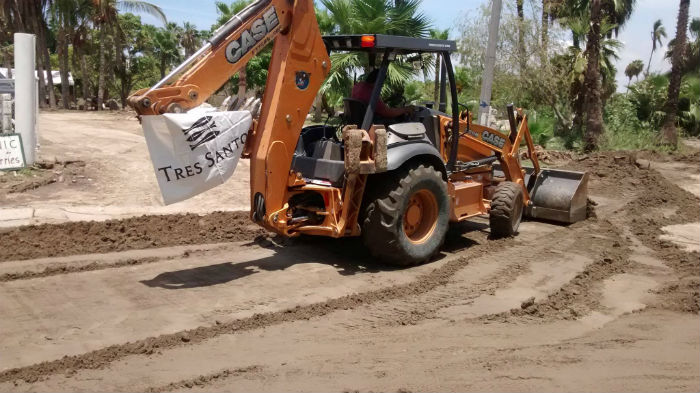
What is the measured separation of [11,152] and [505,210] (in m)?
8.30

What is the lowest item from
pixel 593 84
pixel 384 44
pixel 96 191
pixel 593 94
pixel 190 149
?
pixel 96 191

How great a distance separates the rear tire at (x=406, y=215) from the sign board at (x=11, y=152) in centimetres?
716

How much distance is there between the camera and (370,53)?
723cm

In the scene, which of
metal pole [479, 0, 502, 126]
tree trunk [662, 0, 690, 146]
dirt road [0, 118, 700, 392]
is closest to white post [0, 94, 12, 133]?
dirt road [0, 118, 700, 392]

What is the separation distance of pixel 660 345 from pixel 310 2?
4.54m

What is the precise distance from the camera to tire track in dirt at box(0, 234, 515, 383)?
416 cm

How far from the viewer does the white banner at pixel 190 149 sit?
576 cm

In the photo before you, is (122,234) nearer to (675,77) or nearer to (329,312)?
(329,312)

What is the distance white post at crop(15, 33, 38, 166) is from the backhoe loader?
6.50 meters

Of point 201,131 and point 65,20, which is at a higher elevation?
point 65,20

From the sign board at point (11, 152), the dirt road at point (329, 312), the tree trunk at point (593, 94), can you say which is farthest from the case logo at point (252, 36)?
the tree trunk at point (593, 94)

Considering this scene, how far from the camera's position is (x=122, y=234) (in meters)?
7.72

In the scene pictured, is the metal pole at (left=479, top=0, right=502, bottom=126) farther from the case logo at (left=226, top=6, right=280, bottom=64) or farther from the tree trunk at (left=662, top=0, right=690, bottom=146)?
the tree trunk at (left=662, top=0, right=690, bottom=146)

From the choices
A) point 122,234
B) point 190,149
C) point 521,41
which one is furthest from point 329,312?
point 521,41
